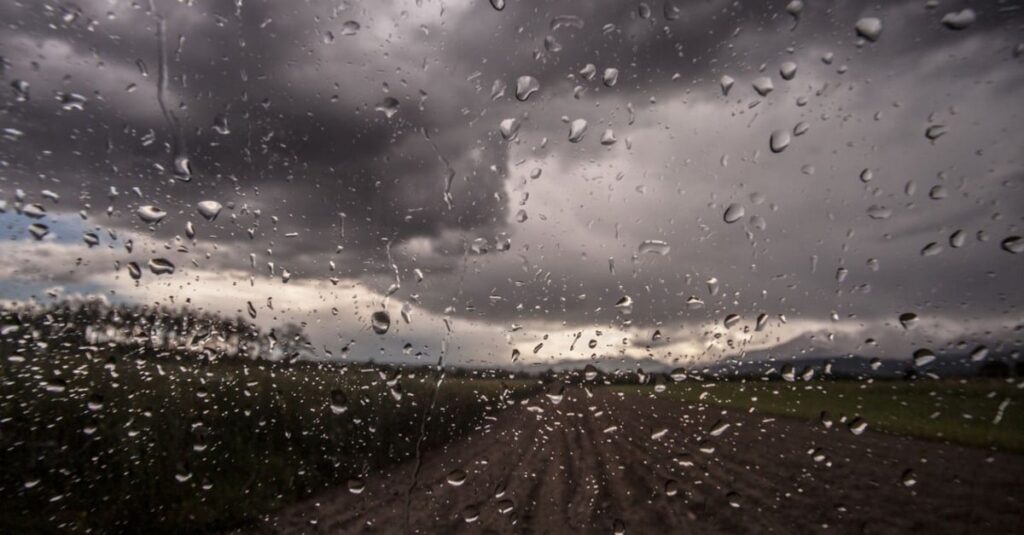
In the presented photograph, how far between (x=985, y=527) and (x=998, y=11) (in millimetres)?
1161

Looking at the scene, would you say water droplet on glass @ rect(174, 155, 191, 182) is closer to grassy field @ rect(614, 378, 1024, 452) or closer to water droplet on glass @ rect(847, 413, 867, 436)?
grassy field @ rect(614, 378, 1024, 452)

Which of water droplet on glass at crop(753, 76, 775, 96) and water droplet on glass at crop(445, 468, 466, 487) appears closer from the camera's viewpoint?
water droplet on glass at crop(753, 76, 775, 96)

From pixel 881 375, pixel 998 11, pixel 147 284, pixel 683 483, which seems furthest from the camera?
pixel 147 284

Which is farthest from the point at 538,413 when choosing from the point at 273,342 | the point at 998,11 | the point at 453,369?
the point at 998,11

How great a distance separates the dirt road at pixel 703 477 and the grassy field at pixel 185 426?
16 cm

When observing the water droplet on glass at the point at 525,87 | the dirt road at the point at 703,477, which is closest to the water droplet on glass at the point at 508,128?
the water droplet on glass at the point at 525,87

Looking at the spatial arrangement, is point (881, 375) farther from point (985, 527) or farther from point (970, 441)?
point (985, 527)

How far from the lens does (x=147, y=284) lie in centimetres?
204

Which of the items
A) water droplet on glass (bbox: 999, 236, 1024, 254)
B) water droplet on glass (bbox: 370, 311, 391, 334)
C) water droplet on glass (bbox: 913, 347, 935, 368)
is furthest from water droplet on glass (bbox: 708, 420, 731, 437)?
water droplet on glass (bbox: 370, 311, 391, 334)

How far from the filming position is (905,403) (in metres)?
1.42

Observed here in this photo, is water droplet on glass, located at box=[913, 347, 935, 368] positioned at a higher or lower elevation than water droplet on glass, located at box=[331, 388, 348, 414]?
higher

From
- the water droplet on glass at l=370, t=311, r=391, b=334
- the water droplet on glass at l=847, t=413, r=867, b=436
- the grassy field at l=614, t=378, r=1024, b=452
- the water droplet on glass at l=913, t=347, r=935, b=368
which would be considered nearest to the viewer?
the grassy field at l=614, t=378, r=1024, b=452

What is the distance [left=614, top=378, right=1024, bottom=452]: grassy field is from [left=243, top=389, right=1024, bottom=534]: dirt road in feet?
0.14

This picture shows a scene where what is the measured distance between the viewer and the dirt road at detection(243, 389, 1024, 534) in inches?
54.6
